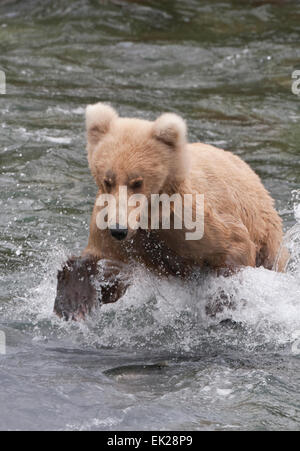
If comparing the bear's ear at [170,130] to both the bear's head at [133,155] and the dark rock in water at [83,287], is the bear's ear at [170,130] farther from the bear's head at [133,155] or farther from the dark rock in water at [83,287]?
the dark rock in water at [83,287]

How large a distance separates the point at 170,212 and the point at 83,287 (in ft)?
3.16

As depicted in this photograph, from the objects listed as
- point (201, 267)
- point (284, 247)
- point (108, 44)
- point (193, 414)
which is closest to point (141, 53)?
point (108, 44)

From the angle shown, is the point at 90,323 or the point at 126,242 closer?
the point at 126,242

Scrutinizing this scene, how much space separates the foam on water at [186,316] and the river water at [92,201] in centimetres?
1

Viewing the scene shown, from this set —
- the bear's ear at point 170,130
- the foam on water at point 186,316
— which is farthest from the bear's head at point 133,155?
the foam on water at point 186,316

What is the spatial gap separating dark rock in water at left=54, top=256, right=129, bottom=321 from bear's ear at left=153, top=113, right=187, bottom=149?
1.14 metres

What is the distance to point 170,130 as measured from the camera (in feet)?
17.3

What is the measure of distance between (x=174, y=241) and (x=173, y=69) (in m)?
7.21

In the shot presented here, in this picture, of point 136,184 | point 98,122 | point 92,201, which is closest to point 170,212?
point 136,184

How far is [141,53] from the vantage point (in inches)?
517

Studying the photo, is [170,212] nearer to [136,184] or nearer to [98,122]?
[136,184]

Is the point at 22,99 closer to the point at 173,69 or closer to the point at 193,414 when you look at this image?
the point at 173,69

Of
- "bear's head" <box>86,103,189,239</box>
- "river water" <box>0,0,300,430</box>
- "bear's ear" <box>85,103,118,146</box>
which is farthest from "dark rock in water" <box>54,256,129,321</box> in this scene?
"bear's ear" <box>85,103,118,146</box>

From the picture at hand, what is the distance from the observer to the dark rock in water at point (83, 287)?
236 inches
